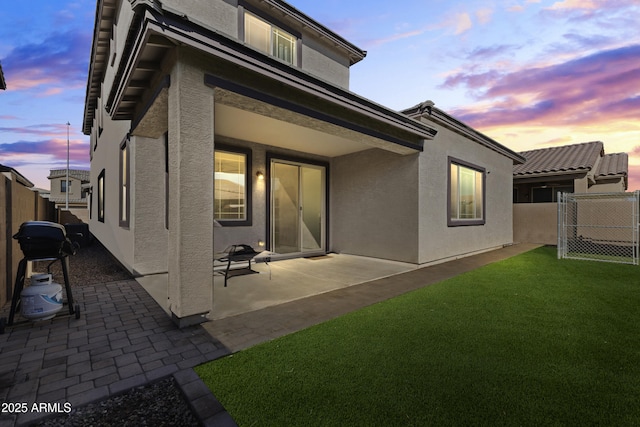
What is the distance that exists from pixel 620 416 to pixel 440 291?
10.1ft

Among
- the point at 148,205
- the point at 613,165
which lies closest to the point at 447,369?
the point at 148,205

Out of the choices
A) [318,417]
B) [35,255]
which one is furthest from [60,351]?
[318,417]

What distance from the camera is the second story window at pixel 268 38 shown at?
7750mm

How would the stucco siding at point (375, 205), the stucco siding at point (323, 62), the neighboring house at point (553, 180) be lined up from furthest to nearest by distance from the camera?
the neighboring house at point (553, 180) < the stucco siding at point (323, 62) < the stucco siding at point (375, 205)

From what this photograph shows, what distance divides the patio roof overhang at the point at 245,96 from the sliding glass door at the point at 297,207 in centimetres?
158

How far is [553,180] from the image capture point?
13.3 metres

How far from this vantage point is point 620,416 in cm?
186

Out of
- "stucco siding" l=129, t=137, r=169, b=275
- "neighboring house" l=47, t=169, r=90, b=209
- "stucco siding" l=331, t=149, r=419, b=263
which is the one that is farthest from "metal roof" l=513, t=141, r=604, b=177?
"neighboring house" l=47, t=169, r=90, b=209

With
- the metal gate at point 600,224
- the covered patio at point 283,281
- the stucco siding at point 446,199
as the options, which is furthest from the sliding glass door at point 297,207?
the metal gate at point 600,224

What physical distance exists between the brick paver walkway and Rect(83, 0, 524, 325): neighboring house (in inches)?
20.4

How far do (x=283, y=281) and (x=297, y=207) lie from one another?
3.49 meters

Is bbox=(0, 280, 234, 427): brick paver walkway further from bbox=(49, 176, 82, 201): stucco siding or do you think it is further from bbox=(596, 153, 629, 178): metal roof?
bbox=(49, 176, 82, 201): stucco siding

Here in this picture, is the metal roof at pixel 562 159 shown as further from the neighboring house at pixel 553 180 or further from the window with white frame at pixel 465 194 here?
the window with white frame at pixel 465 194

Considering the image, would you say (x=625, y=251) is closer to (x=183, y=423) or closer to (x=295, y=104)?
(x=295, y=104)
